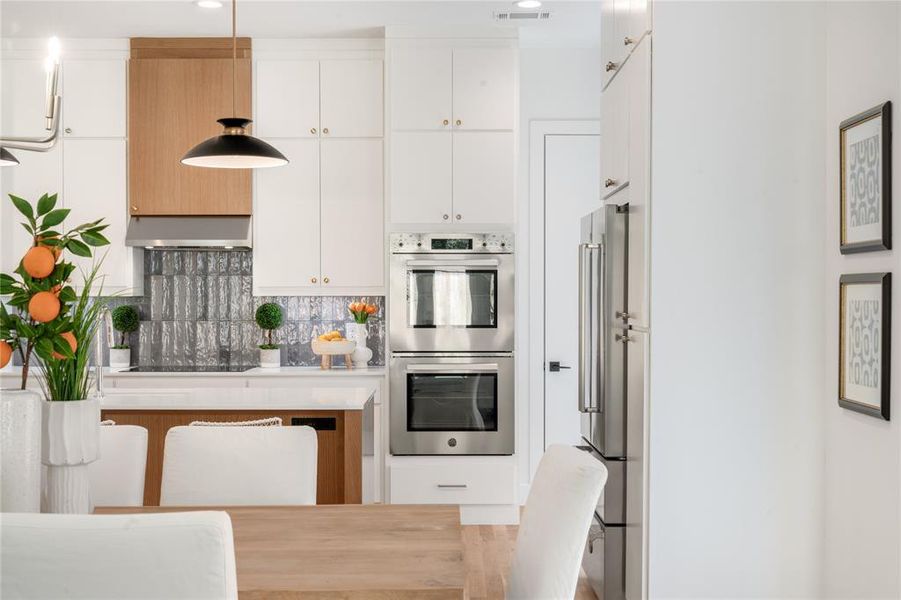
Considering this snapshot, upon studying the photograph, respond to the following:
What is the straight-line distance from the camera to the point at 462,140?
4.48 metres

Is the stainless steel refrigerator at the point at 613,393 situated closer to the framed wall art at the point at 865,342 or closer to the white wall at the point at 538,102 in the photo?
the framed wall art at the point at 865,342

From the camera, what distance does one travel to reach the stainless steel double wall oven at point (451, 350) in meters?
4.44

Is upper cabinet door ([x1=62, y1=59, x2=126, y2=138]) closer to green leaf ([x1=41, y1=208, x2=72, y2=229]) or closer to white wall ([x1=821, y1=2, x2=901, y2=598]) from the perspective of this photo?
green leaf ([x1=41, y1=208, x2=72, y2=229])

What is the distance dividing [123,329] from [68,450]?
11.6 feet

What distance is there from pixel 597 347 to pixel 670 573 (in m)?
0.94

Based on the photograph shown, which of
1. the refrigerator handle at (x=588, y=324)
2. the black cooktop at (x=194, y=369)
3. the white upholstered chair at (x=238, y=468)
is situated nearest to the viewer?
the white upholstered chair at (x=238, y=468)

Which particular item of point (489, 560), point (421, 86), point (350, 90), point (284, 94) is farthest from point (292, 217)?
point (489, 560)

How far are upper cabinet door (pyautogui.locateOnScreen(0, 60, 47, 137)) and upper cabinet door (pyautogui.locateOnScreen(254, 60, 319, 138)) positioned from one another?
4.36ft

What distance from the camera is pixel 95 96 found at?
4.67m

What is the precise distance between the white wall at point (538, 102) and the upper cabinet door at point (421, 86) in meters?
0.65

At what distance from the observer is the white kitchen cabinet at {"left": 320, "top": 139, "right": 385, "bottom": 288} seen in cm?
467

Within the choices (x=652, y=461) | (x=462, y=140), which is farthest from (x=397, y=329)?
(x=652, y=461)

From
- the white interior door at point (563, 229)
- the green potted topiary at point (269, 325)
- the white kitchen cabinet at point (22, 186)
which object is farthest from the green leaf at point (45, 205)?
the white interior door at point (563, 229)

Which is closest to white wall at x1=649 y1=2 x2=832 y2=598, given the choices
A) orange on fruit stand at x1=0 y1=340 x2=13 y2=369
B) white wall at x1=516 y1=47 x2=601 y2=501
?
orange on fruit stand at x1=0 y1=340 x2=13 y2=369
